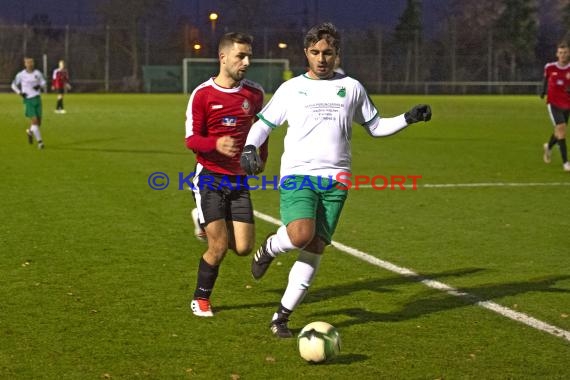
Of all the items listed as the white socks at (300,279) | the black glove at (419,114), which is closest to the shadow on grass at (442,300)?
the white socks at (300,279)

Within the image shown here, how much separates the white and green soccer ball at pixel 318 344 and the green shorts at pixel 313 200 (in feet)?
2.43

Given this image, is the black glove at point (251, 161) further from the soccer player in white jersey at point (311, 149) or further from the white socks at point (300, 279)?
the white socks at point (300, 279)

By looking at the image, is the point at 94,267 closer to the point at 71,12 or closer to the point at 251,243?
the point at 251,243

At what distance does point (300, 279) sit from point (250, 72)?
55.8m

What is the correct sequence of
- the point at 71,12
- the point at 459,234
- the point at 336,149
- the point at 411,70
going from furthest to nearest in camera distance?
the point at 71,12 < the point at 411,70 < the point at 459,234 < the point at 336,149

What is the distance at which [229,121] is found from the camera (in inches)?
270

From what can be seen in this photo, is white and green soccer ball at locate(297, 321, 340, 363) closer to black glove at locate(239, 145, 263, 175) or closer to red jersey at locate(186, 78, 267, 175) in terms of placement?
black glove at locate(239, 145, 263, 175)

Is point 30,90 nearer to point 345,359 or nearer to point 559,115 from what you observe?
point 559,115

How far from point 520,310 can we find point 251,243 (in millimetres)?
1890

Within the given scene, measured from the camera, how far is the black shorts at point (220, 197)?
680 cm

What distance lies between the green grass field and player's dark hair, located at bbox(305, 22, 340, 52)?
70.2 inches

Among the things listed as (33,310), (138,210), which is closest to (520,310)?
(33,310)

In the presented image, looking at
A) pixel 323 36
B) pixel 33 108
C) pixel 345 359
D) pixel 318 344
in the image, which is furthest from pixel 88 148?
pixel 318 344

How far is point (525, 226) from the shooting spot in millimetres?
10945
